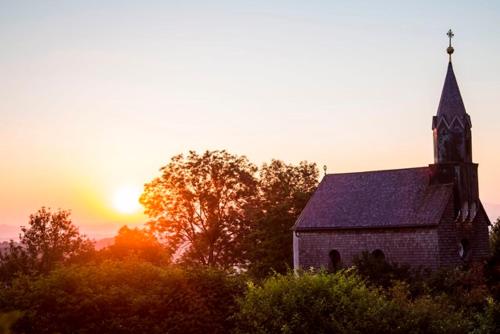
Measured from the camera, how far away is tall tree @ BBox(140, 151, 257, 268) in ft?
218

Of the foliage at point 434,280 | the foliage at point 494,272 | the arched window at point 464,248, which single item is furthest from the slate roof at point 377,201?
the foliage at point 494,272

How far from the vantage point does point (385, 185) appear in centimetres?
4809

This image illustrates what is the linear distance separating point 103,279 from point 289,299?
291 inches

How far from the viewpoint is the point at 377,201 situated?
4691 centimetres

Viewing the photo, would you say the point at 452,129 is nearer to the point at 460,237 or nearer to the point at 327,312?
the point at 460,237

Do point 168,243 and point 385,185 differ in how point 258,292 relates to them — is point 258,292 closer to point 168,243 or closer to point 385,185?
point 385,185

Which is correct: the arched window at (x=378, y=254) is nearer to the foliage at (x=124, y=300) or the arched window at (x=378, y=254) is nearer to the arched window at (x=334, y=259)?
the arched window at (x=334, y=259)

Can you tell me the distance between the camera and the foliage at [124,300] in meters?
21.6

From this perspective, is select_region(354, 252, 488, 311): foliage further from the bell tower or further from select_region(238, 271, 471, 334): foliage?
select_region(238, 271, 471, 334): foliage

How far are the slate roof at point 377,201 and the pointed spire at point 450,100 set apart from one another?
15.1 feet

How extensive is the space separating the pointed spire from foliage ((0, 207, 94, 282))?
3225 cm

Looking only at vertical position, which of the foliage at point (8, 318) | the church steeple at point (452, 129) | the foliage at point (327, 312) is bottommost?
the foliage at point (327, 312)

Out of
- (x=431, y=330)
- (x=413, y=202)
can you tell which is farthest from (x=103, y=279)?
(x=413, y=202)

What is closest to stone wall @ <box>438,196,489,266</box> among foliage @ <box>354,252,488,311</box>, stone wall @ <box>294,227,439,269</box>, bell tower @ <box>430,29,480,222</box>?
bell tower @ <box>430,29,480,222</box>
